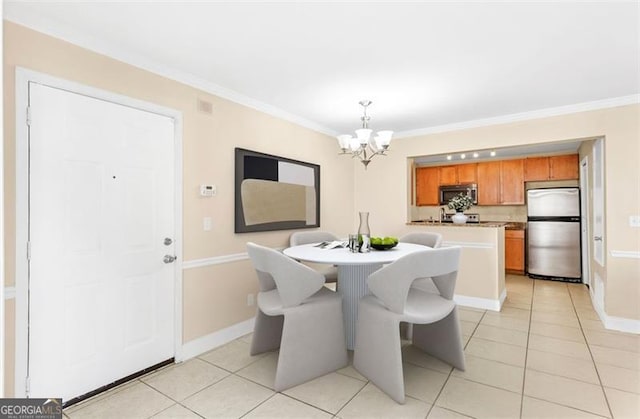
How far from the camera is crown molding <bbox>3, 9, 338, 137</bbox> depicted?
1.82m

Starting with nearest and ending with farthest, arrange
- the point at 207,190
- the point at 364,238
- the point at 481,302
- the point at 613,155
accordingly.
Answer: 1. the point at 364,238
2. the point at 207,190
3. the point at 613,155
4. the point at 481,302

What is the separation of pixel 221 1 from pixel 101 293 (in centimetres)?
200

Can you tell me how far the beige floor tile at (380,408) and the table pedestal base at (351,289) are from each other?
27.0 inches

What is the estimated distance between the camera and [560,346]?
2750mm

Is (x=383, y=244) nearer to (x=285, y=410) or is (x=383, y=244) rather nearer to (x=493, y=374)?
(x=493, y=374)

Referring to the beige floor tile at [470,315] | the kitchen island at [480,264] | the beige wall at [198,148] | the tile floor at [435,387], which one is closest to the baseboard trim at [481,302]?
the kitchen island at [480,264]

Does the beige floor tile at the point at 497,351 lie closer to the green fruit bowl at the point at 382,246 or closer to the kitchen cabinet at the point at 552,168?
the green fruit bowl at the point at 382,246

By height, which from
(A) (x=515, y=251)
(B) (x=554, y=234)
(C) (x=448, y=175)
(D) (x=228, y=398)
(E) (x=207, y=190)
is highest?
(C) (x=448, y=175)

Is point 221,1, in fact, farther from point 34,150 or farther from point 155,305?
point 155,305

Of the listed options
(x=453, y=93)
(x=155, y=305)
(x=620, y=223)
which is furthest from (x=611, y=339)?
(x=155, y=305)

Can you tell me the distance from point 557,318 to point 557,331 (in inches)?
18.1

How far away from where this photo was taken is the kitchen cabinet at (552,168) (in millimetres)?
5238

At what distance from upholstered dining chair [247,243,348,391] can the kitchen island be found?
2.29 m

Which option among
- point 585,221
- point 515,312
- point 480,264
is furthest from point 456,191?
point 515,312
